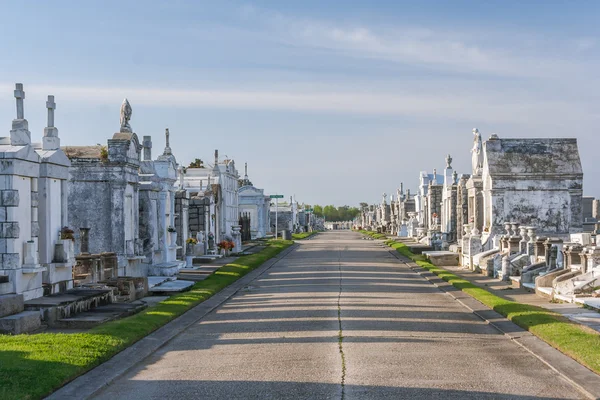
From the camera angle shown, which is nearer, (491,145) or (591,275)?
(591,275)

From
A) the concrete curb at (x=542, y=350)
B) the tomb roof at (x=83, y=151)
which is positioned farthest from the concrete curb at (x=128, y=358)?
the tomb roof at (x=83, y=151)

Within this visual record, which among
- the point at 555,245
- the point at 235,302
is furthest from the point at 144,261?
the point at 555,245

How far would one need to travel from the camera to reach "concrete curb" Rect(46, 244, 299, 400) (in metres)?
9.84

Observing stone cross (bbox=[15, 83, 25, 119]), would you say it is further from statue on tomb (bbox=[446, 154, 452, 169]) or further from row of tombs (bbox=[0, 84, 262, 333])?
statue on tomb (bbox=[446, 154, 452, 169])

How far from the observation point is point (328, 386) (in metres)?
9.81

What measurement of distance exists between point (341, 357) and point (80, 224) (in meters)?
13.9

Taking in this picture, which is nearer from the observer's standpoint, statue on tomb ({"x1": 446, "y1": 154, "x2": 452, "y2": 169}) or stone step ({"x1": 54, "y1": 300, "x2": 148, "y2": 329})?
stone step ({"x1": 54, "y1": 300, "x2": 148, "y2": 329})

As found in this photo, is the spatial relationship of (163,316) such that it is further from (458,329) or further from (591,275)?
(591,275)

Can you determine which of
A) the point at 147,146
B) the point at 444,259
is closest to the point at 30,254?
the point at 147,146

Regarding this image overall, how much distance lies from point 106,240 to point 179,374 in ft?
44.0

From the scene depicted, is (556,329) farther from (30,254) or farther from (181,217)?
(181,217)

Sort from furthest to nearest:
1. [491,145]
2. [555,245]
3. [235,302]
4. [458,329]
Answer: [491,145], [555,245], [235,302], [458,329]

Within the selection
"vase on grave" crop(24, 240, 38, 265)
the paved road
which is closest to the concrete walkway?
the paved road

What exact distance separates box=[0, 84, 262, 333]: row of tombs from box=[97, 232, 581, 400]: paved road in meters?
2.81
